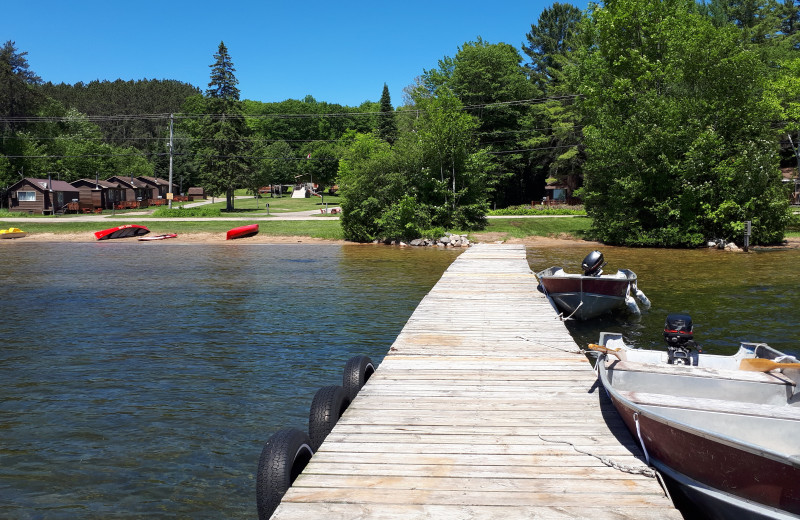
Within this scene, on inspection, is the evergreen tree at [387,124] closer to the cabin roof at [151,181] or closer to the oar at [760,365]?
the cabin roof at [151,181]

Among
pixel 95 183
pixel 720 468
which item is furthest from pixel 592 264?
pixel 95 183

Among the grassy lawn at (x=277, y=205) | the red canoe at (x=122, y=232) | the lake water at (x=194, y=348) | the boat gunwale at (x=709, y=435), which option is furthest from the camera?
the grassy lawn at (x=277, y=205)

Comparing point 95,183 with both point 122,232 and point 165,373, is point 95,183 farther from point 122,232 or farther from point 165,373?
point 165,373

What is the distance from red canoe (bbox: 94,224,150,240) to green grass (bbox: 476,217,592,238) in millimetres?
27046

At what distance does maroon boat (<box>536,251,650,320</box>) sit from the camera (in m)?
16.4

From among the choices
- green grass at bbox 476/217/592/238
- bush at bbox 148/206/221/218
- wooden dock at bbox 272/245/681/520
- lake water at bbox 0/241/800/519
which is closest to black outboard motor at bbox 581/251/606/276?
lake water at bbox 0/241/800/519

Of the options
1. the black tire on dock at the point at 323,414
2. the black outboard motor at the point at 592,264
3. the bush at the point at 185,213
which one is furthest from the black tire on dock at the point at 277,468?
the bush at the point at 185,213

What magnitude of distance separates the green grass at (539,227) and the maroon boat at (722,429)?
37447 millimetres

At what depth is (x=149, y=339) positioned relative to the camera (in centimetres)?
1532

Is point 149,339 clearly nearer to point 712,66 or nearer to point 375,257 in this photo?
point 375,257

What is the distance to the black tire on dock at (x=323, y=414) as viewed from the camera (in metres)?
7.82

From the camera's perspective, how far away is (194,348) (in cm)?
1440

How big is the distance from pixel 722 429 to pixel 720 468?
64 cm

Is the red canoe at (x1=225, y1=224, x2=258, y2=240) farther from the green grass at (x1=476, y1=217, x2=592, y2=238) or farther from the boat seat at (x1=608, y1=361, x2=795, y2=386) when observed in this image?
the boat seat at (x1=608, y1=361, x2=795, y2=386)
